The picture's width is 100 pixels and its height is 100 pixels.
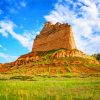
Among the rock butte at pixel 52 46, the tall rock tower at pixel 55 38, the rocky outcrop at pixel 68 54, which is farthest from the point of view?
the tall rock tower at pixel 55 38

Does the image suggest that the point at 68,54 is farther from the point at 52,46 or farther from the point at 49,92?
the point at 49,92

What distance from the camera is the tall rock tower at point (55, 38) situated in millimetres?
142000

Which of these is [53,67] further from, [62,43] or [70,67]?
[62,43]

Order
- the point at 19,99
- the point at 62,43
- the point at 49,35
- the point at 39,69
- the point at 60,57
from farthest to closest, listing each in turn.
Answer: the point at 49,35, the point at 62,43, the point at 60,57, the point at 39,69, the point at 19,99

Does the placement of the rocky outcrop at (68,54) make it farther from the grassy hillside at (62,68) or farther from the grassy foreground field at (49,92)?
the grassy foreground field at (49,92)

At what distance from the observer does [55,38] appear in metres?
150

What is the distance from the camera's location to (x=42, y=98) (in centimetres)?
1698

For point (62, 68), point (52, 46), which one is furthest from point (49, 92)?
point (52, 46)

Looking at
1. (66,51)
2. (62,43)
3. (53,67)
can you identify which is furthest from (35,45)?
(53,67)

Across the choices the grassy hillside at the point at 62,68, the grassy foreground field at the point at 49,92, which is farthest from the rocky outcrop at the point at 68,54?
the grassy foreground field at the point at 49,92

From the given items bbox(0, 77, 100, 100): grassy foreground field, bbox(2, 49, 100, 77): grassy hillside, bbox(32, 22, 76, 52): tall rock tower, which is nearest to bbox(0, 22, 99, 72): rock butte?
bbox(32, 22, 76, 52): tall rock tower

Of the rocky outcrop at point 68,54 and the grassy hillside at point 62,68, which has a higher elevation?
the rocky outcrop at point 68,54

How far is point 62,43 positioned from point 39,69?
44.0 m

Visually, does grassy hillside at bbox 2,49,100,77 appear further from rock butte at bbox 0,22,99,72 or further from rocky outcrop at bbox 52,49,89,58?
rock butte at bbox 0,22,99,72
